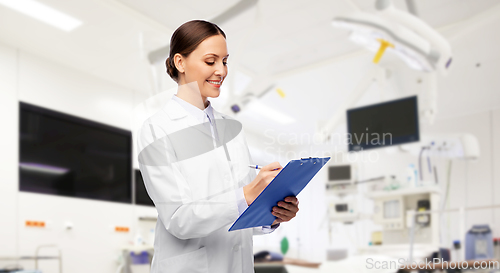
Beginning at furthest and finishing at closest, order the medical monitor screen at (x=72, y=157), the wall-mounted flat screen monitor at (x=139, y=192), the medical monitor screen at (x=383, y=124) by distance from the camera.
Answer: the wall-mounted flat screen monitor at (x=139, y=192), the medical monitor screen at (x=72, y=157), the medical monitor screen at (x=383, y=124)

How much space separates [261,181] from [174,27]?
4.21 metres

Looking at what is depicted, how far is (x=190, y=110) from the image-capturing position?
0.86 metres

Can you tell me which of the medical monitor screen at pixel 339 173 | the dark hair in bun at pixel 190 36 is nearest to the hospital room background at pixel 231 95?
the medical monitor screen at pixel 339 173

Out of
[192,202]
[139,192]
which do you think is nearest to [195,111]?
[192,202]

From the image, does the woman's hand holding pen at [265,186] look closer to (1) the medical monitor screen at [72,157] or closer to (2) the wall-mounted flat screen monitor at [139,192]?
(1) the medical monitor screen at [72,157]

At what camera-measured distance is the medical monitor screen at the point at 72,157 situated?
4863mm

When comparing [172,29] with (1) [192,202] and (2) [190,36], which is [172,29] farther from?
(1) [192,202]

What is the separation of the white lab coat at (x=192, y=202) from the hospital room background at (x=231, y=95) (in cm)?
243

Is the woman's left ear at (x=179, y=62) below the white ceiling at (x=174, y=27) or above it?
below

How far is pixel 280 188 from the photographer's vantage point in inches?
27.4

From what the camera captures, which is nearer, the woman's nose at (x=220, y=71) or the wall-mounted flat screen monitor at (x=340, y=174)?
the woman's nose at (x=220, y=71)

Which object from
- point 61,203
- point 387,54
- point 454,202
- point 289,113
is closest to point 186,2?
point 387,54

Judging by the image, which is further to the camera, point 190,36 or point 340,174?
point 340,174

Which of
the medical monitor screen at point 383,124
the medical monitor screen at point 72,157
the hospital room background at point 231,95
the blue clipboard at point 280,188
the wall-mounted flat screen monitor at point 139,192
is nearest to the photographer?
the blue clipboard at point 280,188
